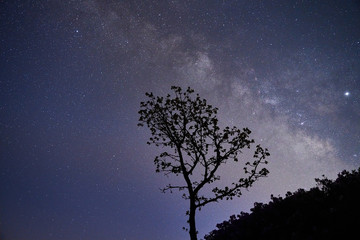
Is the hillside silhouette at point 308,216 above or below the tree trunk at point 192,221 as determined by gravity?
below

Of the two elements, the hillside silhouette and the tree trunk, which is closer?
the hillside silhouette

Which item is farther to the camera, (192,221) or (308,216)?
(192,221)

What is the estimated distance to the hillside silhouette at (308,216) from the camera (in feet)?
22.0

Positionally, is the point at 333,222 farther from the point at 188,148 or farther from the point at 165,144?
the point at 165,144

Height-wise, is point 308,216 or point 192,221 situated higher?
point 192,221

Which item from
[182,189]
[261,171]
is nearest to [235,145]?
[261,171]

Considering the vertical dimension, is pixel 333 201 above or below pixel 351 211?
above

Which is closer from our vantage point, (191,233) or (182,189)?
(191,233)

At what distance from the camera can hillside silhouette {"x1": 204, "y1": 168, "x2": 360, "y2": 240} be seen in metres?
6.71

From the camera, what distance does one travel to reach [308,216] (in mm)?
7875

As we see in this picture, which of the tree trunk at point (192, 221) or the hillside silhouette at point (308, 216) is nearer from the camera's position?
the hillside silhouette at point (308, 216)

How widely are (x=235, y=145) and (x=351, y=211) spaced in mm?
8680

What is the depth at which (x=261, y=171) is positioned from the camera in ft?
48.7

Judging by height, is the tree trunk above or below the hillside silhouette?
above
